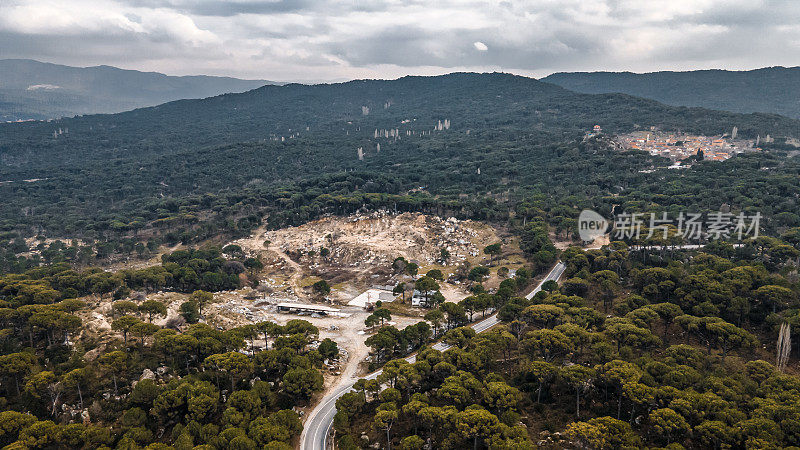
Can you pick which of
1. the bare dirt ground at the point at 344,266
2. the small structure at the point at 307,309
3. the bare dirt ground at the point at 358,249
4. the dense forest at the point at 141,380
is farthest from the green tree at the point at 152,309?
the bare dirt ground at the point at 358,249

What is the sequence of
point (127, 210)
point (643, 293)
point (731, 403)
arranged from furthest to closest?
point (127, 210) → point (643, 293) → point (731, 403)

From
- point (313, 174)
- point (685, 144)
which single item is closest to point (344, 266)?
point (313, 174)

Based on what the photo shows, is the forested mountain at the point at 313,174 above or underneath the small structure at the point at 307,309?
above

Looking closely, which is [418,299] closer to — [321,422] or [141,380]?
[321,422]

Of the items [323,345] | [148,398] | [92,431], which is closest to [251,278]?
[323,345]

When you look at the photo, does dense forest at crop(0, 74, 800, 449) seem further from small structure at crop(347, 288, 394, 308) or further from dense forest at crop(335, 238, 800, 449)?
small structure at crop(347, 288, 394, 308)

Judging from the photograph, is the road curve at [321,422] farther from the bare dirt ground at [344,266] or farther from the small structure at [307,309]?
the small structure at [307,309]

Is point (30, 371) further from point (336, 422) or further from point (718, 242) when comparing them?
point (718, 242)
